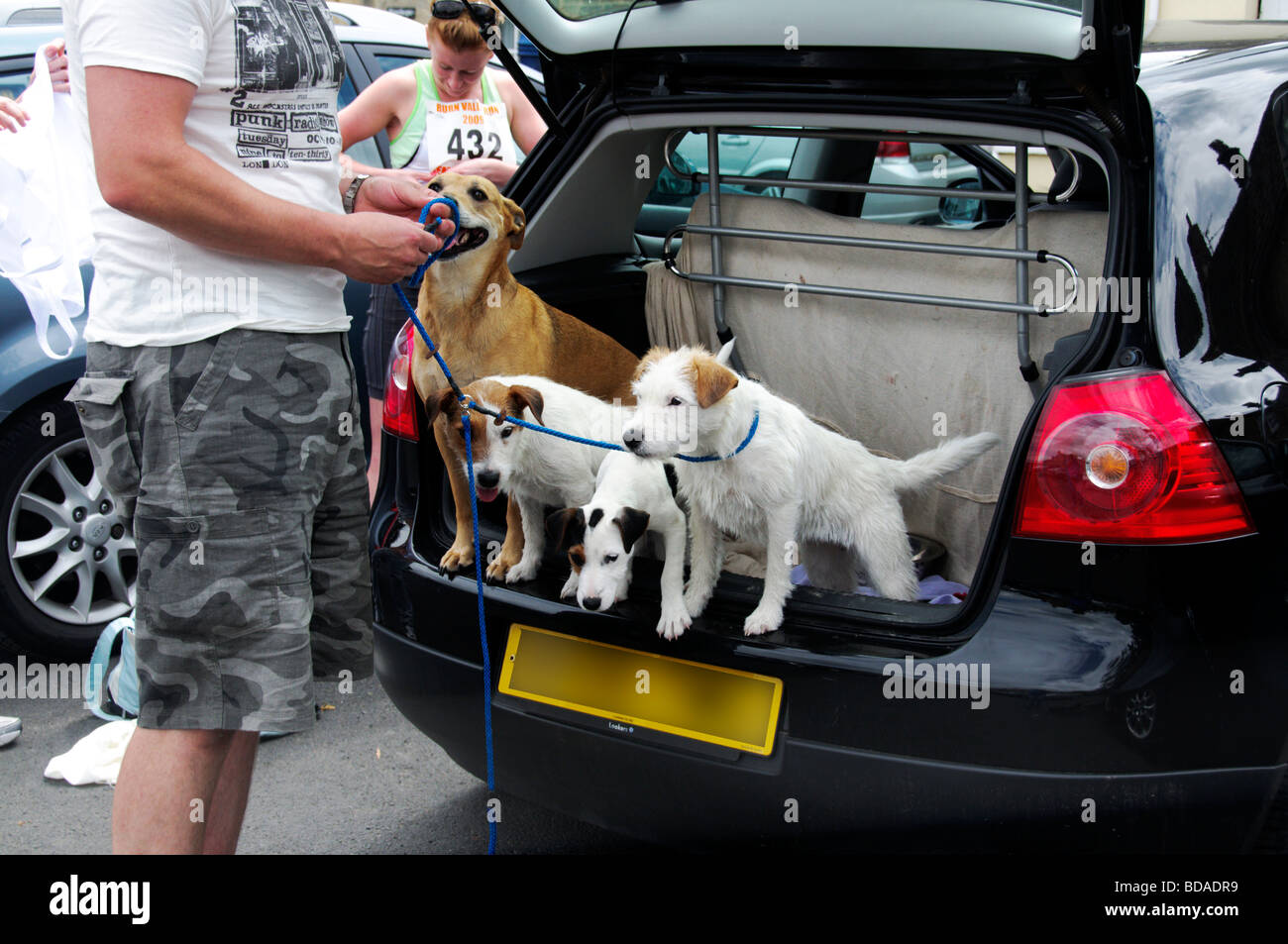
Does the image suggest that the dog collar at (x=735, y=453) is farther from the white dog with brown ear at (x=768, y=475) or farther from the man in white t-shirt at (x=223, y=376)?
the man in white t-shirt at (x=223, y=376)

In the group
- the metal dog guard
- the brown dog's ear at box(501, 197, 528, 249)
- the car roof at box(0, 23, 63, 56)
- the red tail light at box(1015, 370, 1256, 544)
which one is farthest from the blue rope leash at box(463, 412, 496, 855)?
the car roof at box(0, 23, 63, 56)

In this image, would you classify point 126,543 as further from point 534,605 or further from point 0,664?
point 534,605

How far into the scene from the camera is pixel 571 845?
321 cm

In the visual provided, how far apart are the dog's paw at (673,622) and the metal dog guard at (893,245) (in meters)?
1.11

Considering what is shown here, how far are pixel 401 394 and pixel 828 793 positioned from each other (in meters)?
1.54

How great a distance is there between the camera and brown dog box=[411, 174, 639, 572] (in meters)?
3.24

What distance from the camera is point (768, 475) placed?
2.55 metres

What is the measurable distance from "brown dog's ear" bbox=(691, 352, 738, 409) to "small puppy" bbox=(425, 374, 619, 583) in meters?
0.55

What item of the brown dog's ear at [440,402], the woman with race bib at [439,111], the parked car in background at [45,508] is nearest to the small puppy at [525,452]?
the brown dog's ear at [440,402]

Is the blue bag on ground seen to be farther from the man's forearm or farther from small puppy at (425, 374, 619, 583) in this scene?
the man's forearm

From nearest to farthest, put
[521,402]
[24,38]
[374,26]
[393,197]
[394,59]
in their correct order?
[393,197]
[521,402]
[24,38]
[394,59]
[374,26]

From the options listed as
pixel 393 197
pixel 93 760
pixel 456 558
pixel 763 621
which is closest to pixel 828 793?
pixel 763 621

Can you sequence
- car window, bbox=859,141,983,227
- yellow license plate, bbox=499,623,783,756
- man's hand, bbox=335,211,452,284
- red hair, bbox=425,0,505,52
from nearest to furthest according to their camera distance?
1. man's hand, bbox=335,211,452,284
2. yellow license plate, bbox=499,623,783,756
3. red hair, bbox=425,0,505,52
4. car window, bbox=859,141,983,227

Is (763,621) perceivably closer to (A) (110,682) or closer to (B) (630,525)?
(B) (630,525)
